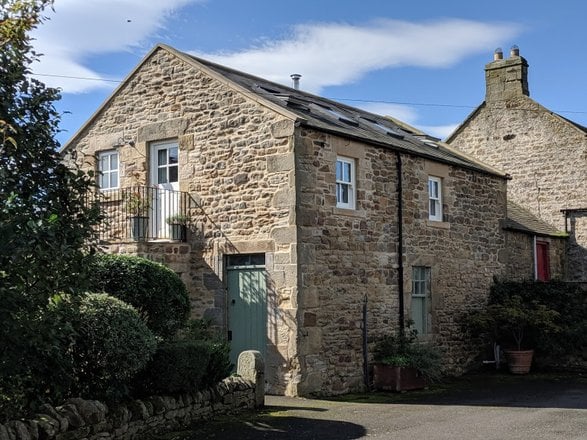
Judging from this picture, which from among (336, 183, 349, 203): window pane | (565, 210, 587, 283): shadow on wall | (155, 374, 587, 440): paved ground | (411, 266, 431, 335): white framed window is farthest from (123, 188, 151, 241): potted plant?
(565, 210, 587, 283): shadow on wall

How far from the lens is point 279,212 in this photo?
43.9ft

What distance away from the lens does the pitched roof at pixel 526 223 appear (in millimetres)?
20266

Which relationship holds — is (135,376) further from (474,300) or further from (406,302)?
(474,300)

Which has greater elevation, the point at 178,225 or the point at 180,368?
the point at 178,225

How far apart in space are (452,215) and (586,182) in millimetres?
7366

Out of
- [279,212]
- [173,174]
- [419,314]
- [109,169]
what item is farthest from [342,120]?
[109,169]

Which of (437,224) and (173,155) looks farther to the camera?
(437,224)

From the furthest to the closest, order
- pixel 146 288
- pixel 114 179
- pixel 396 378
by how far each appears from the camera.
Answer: pixel 114 179 → pixel 396 378 → pixel 146 288

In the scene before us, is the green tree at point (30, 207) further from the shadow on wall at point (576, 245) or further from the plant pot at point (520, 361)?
the shadow on wall at point (576, 245)

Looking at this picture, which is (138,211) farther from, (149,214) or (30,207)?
(30,207)

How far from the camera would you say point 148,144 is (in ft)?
51.3

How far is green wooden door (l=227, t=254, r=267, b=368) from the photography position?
13.6m

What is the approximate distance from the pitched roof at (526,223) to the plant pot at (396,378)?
675cm

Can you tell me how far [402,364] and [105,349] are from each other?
7.25m
